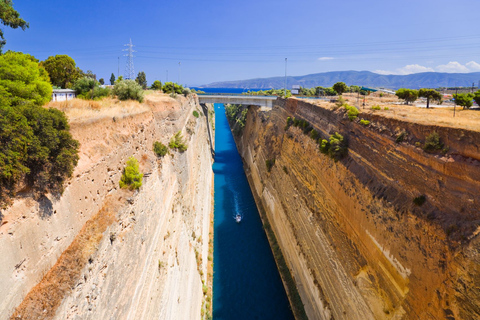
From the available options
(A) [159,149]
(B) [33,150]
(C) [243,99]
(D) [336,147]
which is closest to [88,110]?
(A) [159,149]

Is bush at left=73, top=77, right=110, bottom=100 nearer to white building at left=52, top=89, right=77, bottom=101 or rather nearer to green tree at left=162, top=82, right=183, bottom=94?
white building at left=52, top=89, right=77, bottom=101

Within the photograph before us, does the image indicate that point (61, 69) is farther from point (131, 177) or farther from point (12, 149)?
point (12, 149)

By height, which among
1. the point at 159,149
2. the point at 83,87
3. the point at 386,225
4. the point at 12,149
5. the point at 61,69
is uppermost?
the point at 61,69

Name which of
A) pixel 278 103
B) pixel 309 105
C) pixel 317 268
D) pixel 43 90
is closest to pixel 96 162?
pixel 43 90

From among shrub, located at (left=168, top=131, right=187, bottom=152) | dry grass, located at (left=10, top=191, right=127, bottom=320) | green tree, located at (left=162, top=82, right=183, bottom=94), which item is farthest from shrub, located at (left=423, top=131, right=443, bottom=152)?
green tree, located at (left=162, top=82, right=183, bottom=94)

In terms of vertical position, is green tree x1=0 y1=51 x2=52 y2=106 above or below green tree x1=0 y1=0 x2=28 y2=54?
below

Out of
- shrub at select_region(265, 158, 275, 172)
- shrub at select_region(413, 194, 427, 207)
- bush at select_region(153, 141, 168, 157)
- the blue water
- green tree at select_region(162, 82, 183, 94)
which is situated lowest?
the blue water
